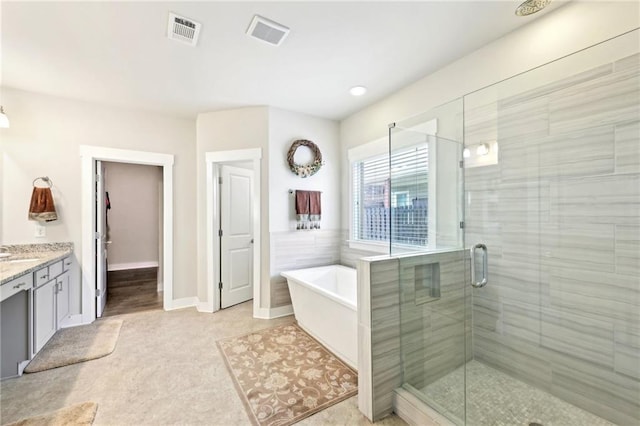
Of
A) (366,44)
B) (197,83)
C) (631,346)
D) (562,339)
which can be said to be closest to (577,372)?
(562,339)

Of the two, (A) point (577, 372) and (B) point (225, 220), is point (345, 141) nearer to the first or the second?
(B) point (225, 220)

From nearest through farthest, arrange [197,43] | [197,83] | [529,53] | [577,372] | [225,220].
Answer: [577,372] → [529,53] → [197,43] → [197,83] → [225,220]

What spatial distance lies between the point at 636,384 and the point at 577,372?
260 mm

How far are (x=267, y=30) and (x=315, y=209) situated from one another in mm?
2174

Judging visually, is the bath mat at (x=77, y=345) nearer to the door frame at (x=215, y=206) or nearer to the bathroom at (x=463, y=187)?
the bathroom at (x=463, y=187)

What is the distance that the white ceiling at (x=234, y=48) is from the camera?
1882mm

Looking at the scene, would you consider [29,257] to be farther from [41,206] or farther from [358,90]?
[358,90]

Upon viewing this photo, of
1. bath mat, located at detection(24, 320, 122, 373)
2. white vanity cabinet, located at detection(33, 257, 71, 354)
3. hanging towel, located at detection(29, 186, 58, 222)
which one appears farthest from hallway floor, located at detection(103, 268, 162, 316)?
hanging towel, located at detection(29, 186, 58, 222)

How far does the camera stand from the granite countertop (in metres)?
2.17

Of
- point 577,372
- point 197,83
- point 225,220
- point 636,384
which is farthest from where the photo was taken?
point 225,220

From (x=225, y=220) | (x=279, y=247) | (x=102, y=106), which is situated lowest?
(x=279, y=247)

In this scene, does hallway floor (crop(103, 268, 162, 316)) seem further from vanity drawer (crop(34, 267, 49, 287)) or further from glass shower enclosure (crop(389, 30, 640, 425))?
glass shower enclosure (crop(389, 30, 640, 425))

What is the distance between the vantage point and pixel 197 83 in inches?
114

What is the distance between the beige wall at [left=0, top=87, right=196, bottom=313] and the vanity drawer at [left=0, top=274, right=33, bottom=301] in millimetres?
1144
